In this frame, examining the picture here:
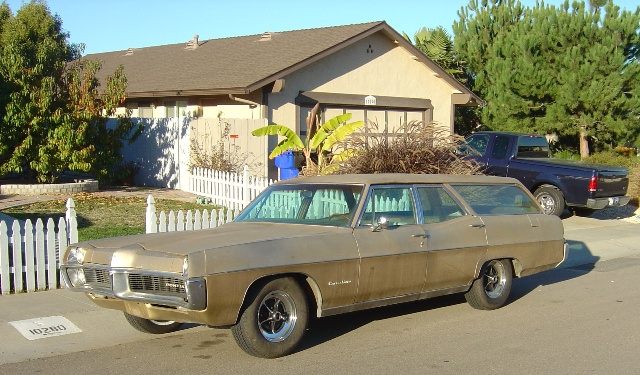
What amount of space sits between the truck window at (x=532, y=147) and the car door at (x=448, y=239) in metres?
9.75

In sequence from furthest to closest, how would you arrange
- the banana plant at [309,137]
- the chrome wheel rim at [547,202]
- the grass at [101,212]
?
the banana plant at [309,137] → the chrome wheel rim at [547,202] → the grass at [101,212]

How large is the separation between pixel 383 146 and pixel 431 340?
6094 millimetres

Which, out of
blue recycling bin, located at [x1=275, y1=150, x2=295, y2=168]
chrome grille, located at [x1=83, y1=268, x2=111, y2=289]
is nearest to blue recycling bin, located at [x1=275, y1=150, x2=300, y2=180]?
blue recycling bin, located at [x1=275, y1=150, x2=295, y2=168]

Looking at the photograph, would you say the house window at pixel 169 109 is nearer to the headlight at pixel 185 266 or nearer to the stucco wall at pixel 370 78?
the stucco wall at pixel 370 78

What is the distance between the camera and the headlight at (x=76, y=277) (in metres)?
6.90

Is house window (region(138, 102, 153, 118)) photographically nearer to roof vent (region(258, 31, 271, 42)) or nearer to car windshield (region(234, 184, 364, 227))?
roof vent (region(258, 31, 271, 42))

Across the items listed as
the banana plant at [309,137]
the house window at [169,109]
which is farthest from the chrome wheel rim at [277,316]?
the house window at [169,109]

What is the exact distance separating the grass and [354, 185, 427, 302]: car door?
5313 millimetres

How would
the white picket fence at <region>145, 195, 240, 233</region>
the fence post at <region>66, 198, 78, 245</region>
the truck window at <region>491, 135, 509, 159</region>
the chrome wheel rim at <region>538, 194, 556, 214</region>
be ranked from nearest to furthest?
the fence post at <region>66, 198, 78, 245</region> < the white picket fence at <region>145, 195, 240, 233</region> < the chrome wheel rim at <region>538, 194, 556, 214</region> < the truck window at <region>491, 135, 509, 159</region>

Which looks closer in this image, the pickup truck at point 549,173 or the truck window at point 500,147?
the pickup truck at point 549,173

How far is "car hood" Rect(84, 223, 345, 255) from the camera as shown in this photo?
645 cm

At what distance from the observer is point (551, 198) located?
17.0m

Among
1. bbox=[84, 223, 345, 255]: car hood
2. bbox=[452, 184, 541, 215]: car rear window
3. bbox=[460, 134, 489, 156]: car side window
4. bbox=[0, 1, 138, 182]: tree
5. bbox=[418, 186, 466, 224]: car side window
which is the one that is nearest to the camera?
bbox=[84, 223, 345, 255]: car hood

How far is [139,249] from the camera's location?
21.3 ft
